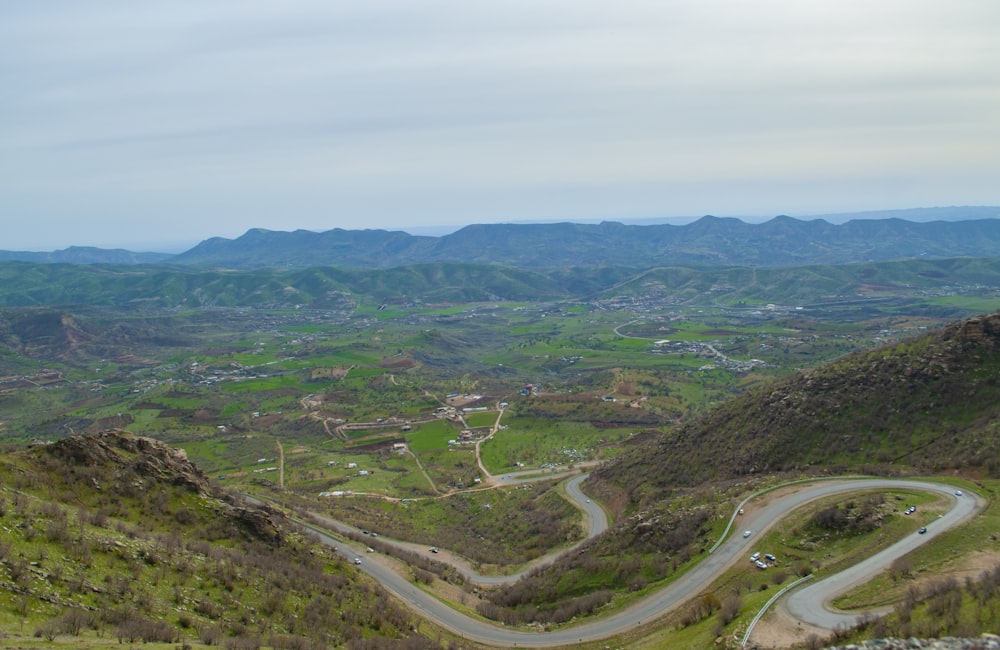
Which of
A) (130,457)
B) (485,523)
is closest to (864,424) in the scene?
(485,523)

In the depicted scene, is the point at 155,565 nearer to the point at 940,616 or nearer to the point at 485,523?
the point at 940,616

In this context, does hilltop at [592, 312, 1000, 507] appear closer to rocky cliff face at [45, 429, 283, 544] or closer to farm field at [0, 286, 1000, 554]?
farm field at [0, 286, 1000, 554]

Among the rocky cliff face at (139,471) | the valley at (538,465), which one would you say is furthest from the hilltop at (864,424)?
the rocky cliff face at (139,471)

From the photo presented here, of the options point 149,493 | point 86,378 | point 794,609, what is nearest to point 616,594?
point 794,609

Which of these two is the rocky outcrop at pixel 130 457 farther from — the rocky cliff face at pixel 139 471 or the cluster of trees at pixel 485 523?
the cluster of trees at pixel 485 523

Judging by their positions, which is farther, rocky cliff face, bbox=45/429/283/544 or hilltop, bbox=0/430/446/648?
rocky cliff face, bbox=45/429/283/544

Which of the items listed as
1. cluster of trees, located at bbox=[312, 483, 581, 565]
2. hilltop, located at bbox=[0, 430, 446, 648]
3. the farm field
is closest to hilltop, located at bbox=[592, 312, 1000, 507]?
cluster of trees, located at bbox=[312, 483, 581, 565]
